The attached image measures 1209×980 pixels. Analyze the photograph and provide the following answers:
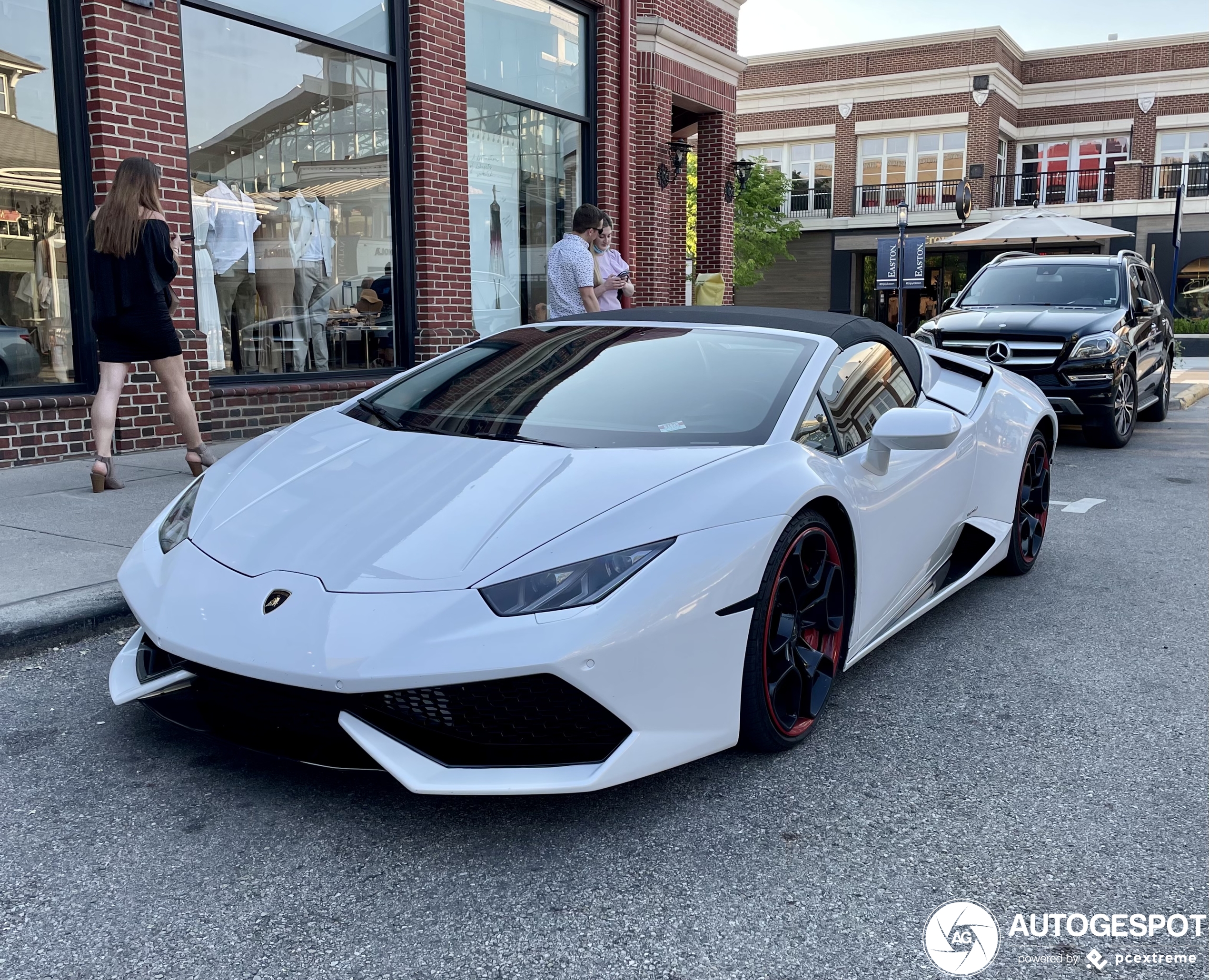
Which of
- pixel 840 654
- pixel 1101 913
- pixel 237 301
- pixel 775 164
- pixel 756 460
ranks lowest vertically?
pixel 1101 913

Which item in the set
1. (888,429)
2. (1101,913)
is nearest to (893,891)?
A: (1101,913)

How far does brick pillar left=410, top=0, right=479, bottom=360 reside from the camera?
1009 centimetres

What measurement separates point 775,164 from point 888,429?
39.4 meters

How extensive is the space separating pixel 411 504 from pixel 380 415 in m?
0.95

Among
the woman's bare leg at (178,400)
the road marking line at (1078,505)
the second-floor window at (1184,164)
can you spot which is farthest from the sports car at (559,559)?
the second-floor window at (1184,164)

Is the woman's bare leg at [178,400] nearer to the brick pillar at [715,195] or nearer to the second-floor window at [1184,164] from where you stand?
the brick pillar at [715,195]

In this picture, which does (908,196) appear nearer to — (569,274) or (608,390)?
(569,274)

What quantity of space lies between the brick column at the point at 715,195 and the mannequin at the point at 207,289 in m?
8.47

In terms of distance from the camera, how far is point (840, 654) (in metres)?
3.36

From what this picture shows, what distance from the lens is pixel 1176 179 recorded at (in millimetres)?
37344

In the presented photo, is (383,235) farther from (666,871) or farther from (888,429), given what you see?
(666,871)

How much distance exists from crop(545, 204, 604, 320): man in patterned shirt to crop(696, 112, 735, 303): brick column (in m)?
7.63

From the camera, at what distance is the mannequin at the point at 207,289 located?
869cm

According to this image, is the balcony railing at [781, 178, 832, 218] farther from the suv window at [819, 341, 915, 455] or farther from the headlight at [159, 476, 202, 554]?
the headlight at [159, 476, 202, 554]
